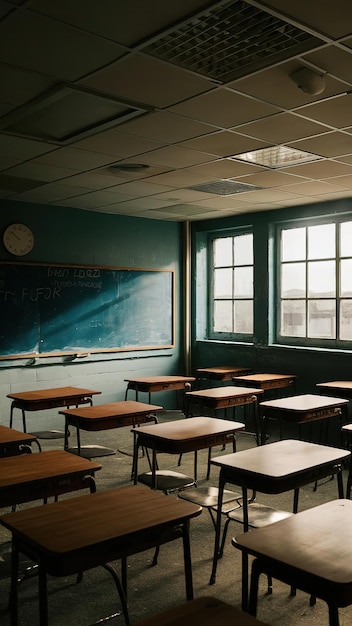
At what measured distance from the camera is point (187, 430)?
3.66m

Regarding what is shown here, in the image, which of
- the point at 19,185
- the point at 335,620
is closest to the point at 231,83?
the point at 335,620

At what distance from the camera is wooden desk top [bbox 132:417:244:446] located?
3463mm

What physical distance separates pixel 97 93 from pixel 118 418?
2230 mm

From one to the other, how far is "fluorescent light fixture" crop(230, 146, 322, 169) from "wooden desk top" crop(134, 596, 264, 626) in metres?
3.55

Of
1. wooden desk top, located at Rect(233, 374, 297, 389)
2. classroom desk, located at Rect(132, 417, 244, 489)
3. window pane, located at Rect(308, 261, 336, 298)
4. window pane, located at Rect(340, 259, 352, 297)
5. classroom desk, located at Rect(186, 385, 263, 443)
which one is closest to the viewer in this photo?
classroom desk, located at Rect(132, 417, 244, 489)

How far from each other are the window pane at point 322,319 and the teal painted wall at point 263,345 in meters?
0.29

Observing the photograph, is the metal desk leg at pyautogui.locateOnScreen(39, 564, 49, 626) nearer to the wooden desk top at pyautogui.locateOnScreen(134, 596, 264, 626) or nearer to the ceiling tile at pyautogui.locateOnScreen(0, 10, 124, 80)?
the wooden desk top at pyautogui.locateOnScreen(134, 596, 264, 626)

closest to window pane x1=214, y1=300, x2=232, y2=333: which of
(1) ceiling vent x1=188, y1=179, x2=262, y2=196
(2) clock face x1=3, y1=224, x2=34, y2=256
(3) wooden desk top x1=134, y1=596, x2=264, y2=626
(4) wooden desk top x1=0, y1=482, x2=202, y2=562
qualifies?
(1) ceiling vent x1=188, y1=179, x2=262, y2=196

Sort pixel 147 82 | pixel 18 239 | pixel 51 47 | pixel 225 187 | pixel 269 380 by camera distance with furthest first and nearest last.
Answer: pixel 18 239, pixel 269 380, pixel 225 187, pixel 147 82, pixel 51 47

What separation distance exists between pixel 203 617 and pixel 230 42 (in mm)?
2299

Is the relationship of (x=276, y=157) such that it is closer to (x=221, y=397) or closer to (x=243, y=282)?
(x=221, y=397)

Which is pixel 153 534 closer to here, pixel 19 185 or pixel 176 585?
pixel 176 585

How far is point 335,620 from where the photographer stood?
166cm

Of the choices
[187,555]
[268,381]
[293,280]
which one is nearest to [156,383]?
[268,381]
